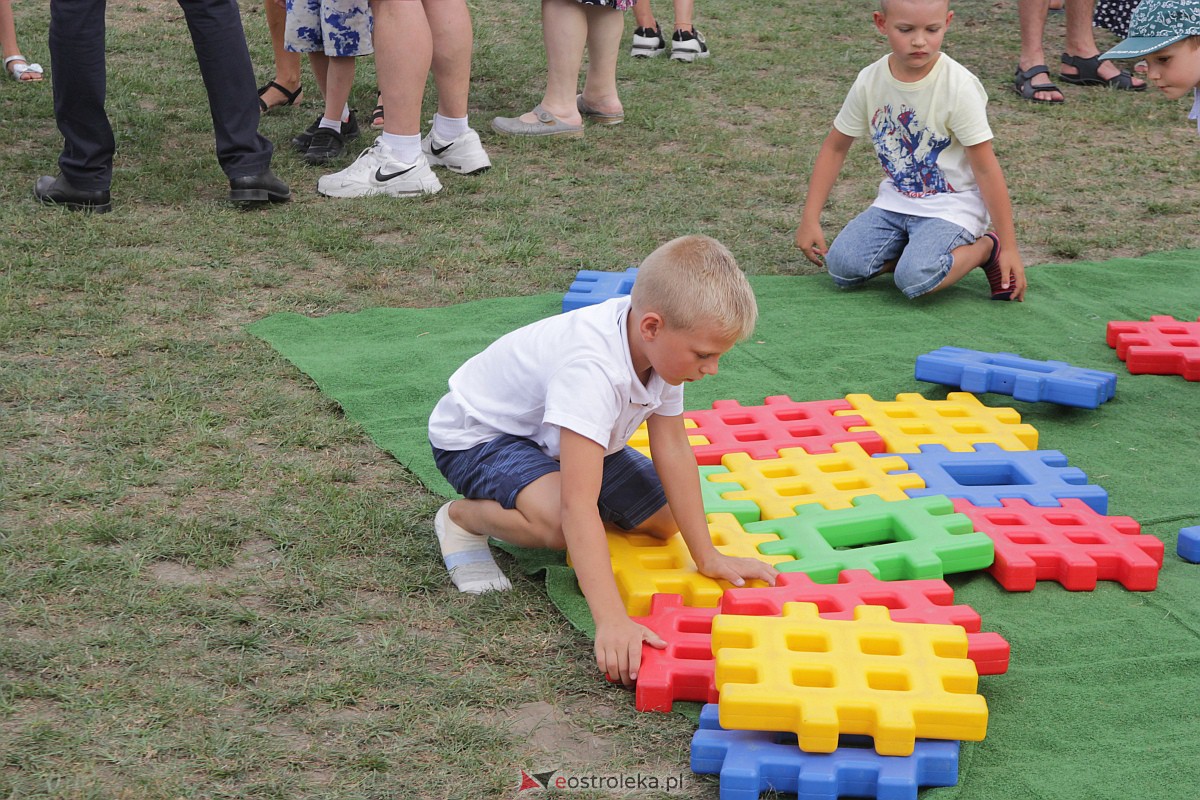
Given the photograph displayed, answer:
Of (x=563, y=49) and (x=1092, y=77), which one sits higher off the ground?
(x=563, y=49)

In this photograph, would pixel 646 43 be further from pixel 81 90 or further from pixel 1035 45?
pixel 81 90

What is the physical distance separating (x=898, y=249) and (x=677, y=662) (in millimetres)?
2530

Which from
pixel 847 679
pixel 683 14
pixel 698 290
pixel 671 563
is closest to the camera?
pixel 847 679

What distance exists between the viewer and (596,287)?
388 cm

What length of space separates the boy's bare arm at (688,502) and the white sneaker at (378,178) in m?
2.74

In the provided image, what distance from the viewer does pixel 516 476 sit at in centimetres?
240

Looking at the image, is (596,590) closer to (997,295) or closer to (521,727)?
(521,727)

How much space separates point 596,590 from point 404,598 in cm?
44

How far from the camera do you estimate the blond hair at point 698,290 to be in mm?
2117

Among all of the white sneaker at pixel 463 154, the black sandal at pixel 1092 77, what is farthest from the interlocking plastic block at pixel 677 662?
the black sandal at pixel 1092 77

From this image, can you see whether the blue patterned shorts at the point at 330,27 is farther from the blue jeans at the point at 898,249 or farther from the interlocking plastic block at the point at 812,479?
the interlocking plastic block at the point at 812,479

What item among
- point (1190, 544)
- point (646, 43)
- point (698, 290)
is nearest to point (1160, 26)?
point (1190, 544)

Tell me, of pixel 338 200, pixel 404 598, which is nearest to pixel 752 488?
pixel 404 598

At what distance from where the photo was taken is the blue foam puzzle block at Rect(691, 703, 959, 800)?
185 cm
